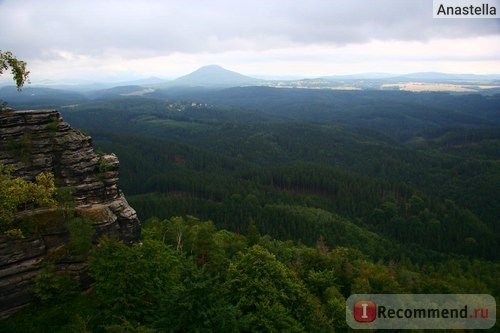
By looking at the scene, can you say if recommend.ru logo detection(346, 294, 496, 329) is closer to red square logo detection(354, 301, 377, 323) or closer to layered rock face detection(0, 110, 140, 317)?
red square logo detection(354, 301, 377, 323)

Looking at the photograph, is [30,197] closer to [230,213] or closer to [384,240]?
[230,213]

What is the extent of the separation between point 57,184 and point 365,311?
39.5 m

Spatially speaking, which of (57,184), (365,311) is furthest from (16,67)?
(365,311)

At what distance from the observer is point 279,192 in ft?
584

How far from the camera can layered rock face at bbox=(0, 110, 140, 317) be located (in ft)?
134

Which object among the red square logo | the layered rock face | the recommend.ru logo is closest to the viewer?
the layered rock face

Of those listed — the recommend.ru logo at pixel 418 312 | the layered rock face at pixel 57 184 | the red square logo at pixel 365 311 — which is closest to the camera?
the layered rock face at pixel 57 184

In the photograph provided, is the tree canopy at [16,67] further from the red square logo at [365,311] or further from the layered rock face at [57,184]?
the red square logo at [365,311]

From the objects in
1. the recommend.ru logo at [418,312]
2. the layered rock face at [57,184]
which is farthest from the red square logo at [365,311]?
the layered rock face at [57,184]

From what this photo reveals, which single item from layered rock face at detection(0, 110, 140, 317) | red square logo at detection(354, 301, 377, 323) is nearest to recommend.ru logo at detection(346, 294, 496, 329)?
red square logo at detection(354, 301, 377, 323)

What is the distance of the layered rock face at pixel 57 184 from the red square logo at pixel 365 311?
28.7 m

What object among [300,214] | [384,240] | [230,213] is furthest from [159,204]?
[384,240]

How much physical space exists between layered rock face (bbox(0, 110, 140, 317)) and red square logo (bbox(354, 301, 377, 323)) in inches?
1128

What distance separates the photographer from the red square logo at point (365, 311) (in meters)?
43.7
